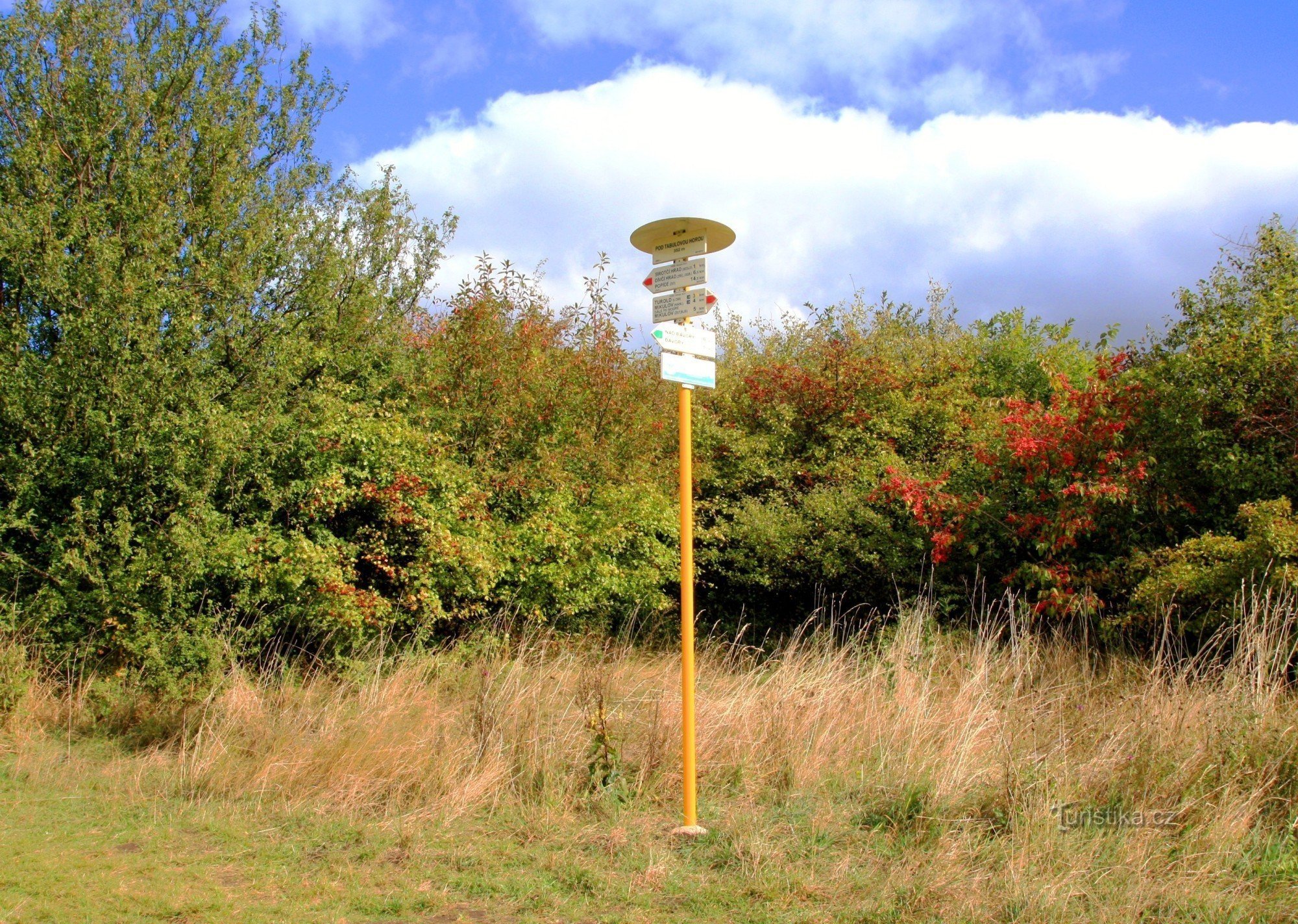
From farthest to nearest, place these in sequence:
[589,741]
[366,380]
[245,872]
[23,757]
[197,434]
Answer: [366,380] < [197,434] < [23,757] < [589,741] < [245,872]

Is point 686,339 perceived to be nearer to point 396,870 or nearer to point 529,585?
point 396,870

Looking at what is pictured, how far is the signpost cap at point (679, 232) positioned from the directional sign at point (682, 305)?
287 millimetres

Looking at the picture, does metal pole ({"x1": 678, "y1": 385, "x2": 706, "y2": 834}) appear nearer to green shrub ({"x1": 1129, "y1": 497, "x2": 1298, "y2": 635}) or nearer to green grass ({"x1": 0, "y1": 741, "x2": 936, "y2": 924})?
green grass ({"x1": 0, "y1": 741, "x2": 936, "y2": 924})

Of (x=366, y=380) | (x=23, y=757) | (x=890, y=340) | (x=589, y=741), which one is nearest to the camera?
(x=589, y=741)

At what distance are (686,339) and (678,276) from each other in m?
0.43

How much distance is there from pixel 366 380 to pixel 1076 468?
7774 mm

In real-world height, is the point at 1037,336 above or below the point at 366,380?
above

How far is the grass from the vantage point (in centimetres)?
446

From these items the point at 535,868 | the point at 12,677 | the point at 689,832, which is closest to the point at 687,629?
the point at 689,832

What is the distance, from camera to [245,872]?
16.1ft

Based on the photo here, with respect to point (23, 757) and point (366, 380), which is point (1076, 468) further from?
point (23, 757)

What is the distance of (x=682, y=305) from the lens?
577 cm

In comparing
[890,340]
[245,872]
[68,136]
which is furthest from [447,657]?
[890,340]

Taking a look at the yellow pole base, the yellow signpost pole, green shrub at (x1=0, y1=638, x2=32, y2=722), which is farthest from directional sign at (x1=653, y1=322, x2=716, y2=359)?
green shrub at (x1=0, y1=638, x2=32, y2=722)
